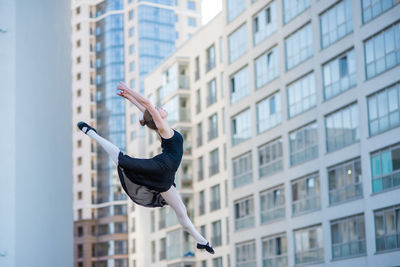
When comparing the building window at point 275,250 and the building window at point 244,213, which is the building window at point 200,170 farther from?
the building window at point 275,250

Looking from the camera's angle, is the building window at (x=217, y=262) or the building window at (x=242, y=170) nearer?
the building window at (x=242, y=170)

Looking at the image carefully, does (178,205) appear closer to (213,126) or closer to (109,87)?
(213,126)

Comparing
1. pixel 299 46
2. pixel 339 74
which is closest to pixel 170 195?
pixel 339 74

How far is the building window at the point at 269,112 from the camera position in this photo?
5140 centimetres

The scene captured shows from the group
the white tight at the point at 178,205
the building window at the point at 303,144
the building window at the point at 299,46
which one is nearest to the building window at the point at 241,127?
the building window at the point at 303,144

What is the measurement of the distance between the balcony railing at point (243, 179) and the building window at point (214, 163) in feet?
31.8

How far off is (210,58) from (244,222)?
60.7ft

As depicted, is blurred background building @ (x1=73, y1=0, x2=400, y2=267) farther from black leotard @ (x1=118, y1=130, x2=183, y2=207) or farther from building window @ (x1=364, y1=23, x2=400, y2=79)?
black leotard @ (x1=118, y1=130, x2=183, y2=207)

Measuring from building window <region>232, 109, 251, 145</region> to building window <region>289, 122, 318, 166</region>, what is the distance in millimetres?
6020

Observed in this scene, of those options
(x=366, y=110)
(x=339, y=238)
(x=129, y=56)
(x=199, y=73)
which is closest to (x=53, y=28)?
(x=366, y=110)

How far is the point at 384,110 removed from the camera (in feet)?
132

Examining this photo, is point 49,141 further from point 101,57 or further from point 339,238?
point 101,57

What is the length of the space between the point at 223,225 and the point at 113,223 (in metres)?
52.6

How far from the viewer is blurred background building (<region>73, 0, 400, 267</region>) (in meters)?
40.4
